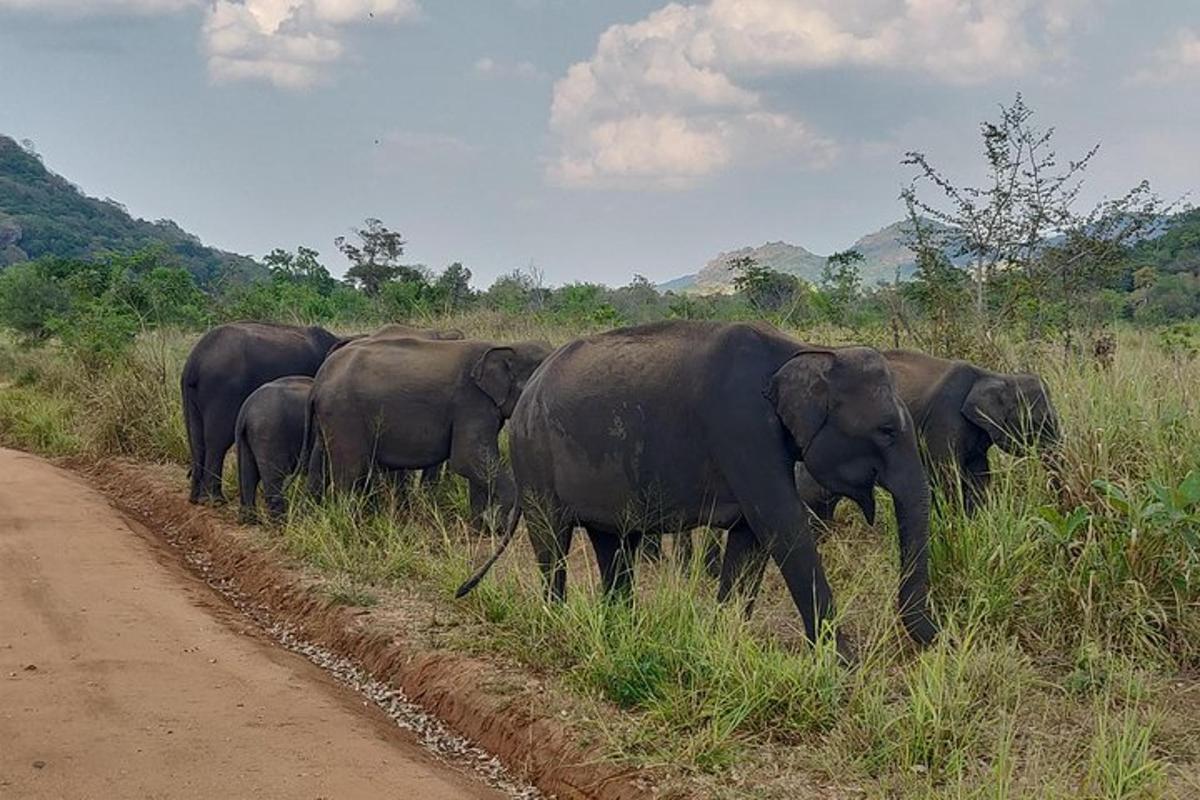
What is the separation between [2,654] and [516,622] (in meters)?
2.58

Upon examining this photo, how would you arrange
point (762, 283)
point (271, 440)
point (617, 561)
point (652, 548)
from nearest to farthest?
point (617, 561) → point (652, 548) → point (271, 440) → point (762, 283)

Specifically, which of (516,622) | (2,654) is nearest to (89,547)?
(2,654)

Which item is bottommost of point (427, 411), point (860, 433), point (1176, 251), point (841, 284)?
point (427, 411)

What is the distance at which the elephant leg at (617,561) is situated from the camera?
234 inches

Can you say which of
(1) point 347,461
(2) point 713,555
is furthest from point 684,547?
(1) point 347,461

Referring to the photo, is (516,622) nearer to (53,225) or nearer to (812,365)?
(812,365)

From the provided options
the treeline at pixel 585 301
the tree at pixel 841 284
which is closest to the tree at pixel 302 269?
the treeline at pixel 585 301

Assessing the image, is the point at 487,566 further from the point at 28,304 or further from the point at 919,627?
the point at 28,304

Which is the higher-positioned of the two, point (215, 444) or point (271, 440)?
point (271, 440)

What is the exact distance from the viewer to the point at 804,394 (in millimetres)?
5125

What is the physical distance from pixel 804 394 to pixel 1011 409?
2.86 meters

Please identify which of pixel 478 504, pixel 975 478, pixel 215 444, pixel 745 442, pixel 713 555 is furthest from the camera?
pixel 215 444

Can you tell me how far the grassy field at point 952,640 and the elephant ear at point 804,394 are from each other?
837 millimetres

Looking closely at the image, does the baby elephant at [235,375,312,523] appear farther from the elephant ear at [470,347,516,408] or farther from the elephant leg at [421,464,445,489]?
the elephant ear at [470,347,516,408]
